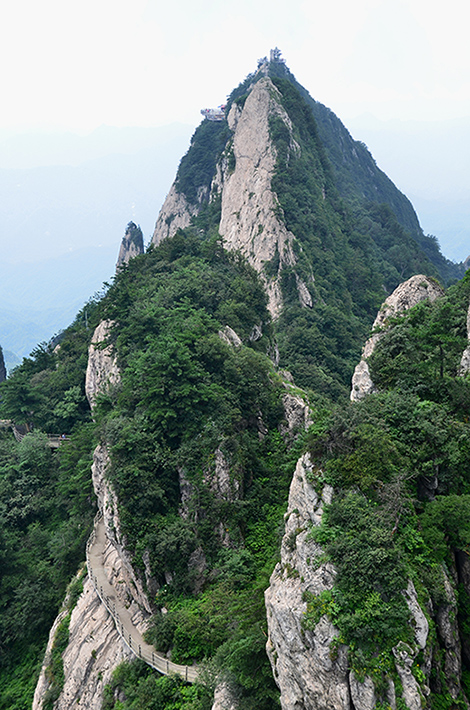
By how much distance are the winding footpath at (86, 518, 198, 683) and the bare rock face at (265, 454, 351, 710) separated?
655 centimetres

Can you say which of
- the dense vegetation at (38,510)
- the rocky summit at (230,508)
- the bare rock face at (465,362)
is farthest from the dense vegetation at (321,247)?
the bare rock face at (465,362)

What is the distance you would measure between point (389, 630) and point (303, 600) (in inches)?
86.2

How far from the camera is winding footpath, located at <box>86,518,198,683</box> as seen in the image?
17.3 meters

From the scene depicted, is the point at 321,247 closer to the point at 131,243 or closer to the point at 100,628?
the point at 131,243

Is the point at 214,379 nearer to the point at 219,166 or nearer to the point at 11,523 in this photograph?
the point at 11,523

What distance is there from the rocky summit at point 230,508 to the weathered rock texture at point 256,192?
49.0ft

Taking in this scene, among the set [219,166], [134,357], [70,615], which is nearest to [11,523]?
[70,615]

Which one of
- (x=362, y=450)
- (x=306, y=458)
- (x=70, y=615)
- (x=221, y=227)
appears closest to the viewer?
(x=362, y=450)

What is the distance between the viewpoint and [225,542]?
849 inches

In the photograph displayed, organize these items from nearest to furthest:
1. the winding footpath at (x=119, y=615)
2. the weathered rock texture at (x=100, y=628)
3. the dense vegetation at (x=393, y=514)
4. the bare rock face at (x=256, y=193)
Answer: the dense vegetation at (x=393, y=514), the winding footpath at (x=119, y=615), the weathered rock texture at (x=100, y=628), the bare rock face at (x=256, y=193)

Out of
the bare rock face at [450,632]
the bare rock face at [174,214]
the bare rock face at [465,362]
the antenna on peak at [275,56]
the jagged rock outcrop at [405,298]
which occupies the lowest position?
the bare rock face at [450,632]

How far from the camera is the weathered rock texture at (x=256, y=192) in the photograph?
6238cm

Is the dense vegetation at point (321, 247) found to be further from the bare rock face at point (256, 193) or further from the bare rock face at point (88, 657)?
the bare rock face at point (88, 657)

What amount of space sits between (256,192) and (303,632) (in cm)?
6539
